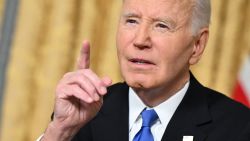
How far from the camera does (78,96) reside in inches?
59.7

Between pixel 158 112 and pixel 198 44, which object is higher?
pixel 198 44

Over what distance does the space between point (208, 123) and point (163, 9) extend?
39 cm

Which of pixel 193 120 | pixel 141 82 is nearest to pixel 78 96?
pixel 141 82

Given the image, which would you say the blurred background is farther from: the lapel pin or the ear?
the lapel pin

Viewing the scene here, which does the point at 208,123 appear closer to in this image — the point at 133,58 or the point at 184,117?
the point at 184,117

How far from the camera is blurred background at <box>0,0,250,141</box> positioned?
9.46ft

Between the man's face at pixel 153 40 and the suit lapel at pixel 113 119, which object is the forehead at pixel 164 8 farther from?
the suit lapel at pixel 113 119

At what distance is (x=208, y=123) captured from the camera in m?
1.74

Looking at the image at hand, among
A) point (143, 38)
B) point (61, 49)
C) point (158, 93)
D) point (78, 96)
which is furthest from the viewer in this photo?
point (61, 49)

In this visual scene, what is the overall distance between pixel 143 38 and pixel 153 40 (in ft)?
0.13

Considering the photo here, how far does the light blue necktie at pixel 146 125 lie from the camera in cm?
172

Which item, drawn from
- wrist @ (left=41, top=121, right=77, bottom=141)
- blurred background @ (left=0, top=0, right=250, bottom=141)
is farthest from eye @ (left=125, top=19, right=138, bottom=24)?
blurred background @ (left=0, top=0, right=250, bottom=141)

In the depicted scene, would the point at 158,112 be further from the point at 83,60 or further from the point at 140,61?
the point at 83,60

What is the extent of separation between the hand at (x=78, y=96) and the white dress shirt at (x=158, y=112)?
7.6 inches
